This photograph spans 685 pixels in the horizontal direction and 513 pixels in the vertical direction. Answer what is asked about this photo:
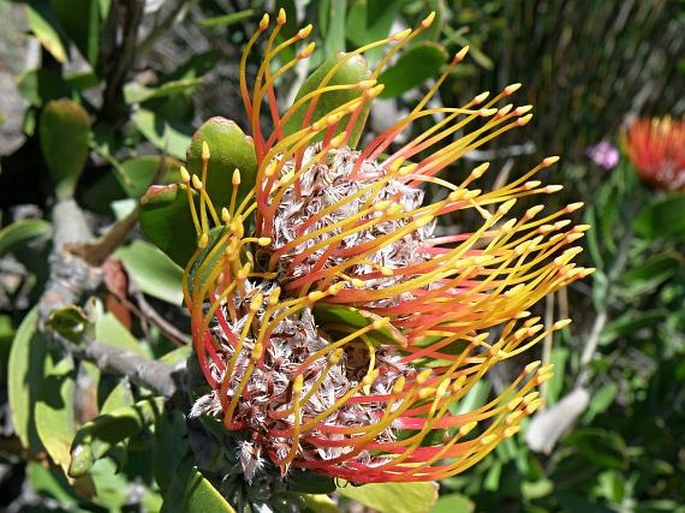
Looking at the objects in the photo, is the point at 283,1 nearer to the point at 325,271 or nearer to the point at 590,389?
the point at 325,271

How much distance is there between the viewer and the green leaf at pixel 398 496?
628 millimetres

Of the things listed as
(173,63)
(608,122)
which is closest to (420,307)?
(173,63)

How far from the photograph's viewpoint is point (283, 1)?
0.78 m

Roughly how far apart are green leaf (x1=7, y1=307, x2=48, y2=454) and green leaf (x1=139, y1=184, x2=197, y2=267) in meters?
0.28

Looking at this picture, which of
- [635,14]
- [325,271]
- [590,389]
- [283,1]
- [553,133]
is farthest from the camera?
[635,14]

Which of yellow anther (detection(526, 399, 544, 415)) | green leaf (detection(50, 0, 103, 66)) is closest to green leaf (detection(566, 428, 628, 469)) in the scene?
yellow anther (detection(526, 399, 544, 415))

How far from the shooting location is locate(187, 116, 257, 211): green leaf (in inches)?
21.1

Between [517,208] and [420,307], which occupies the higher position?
[420,307]

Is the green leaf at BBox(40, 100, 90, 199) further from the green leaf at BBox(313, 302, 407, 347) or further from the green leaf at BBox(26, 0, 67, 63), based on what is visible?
the green leaf at BBox(313, 302, 407, 347)

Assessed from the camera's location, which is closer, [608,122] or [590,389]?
[590,389]

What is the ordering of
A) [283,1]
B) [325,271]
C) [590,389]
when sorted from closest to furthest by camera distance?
[325,271] → [283,1] → [590,389]

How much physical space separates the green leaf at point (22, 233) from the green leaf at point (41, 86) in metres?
0.13

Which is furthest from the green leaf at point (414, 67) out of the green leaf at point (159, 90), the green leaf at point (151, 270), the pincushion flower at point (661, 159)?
the pincushion flower at point (661, 159)

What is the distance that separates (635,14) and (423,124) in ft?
4.08
